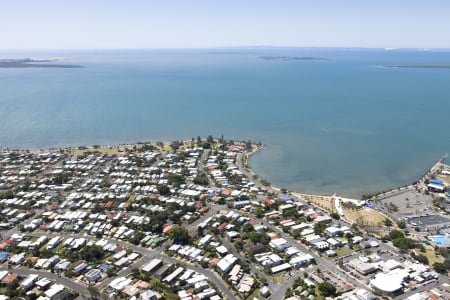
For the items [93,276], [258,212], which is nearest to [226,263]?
[258,212]

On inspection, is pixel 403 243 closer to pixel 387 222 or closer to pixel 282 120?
pixel 387 222

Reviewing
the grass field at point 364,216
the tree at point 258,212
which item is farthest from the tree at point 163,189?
the grass field at point 364,216

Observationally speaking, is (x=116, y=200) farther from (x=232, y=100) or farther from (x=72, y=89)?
(x=72, y=89)

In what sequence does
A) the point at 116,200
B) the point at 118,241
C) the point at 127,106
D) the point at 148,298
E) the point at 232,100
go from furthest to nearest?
the point at 232,100 < the point at 127,106 < the point at 116,200 < the point at 118,241 < the point at 148,298

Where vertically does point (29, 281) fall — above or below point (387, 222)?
below

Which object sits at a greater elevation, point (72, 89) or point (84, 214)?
point (72, 89)

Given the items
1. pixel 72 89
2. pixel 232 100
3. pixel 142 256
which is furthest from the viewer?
pixel 72 89

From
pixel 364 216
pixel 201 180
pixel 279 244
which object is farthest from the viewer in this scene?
pixel 201 180

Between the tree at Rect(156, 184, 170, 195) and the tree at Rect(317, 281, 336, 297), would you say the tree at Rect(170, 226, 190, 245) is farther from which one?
the tree at Rect(317, 281, 336, 297)

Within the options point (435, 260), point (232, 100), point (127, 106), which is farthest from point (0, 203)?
point (232, 100)

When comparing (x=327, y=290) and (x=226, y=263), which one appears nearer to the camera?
(x=327, y=290)
